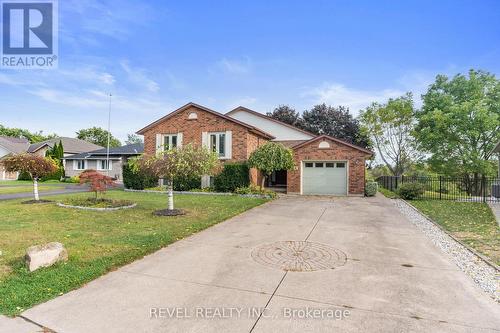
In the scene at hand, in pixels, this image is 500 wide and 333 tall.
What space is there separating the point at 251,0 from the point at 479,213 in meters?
13.7

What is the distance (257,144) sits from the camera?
20.2m

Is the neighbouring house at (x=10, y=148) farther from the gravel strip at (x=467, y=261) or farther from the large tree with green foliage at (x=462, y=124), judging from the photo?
the large tree with green foliage at (x=462, y=124)

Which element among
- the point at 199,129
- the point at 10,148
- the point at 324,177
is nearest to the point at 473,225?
the point at 324,177

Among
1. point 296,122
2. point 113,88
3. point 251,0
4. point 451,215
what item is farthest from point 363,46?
point 113,88

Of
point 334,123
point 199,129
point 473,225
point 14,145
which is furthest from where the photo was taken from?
point 14,145

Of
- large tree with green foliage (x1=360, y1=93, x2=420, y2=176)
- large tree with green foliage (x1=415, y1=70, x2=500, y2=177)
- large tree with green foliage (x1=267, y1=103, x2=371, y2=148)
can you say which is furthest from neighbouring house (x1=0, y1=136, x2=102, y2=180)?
large tree with green foliage (x1=415, y1=70, x2=500, y2=177)

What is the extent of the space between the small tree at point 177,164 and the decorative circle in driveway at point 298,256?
4818 millimetres

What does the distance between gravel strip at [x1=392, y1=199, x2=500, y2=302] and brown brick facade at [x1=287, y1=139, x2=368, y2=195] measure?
8485mm

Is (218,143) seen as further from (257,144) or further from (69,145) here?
(69,145)

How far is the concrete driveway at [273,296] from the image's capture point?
10.3 ft

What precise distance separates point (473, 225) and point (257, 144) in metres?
13.6

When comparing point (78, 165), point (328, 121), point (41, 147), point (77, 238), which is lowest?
point (77, 238)

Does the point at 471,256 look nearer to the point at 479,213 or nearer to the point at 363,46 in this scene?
the point at 479,213
